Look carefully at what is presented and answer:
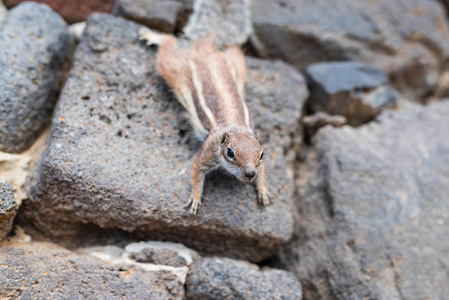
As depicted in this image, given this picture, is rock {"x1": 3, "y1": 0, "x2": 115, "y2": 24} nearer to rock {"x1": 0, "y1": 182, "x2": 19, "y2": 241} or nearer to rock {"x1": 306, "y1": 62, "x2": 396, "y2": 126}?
rock {"x1": 0, "y1": 182, "x2": 19, "y2": 241}

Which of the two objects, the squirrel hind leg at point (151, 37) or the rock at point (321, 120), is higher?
the squirrel hind leg at point (151, 37)

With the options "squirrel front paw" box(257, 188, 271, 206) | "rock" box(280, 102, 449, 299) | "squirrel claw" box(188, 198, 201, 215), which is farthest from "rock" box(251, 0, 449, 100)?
"squirrel claw" box(188, 198, 201, 215)

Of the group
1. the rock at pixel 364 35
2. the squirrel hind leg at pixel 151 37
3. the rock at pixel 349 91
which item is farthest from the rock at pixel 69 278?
the rock at pixel 364 35

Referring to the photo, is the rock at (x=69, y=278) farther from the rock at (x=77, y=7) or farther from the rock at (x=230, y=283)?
the rock at (x=77, y=7)

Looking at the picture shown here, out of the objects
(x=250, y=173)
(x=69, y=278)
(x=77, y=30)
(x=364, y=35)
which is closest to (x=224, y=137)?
(x=250, y=173)

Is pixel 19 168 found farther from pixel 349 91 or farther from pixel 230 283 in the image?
pixel 349 91

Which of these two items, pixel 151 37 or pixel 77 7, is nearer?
pixel 151 37

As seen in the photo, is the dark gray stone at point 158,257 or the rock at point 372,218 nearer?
→ the dark gray stone at point 158,257
